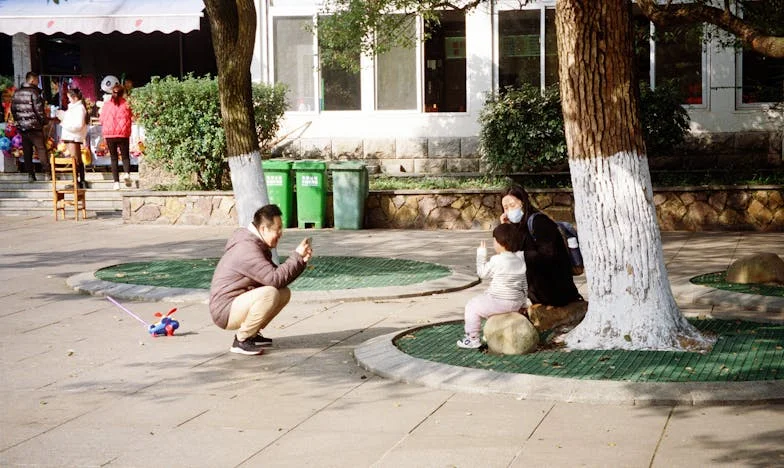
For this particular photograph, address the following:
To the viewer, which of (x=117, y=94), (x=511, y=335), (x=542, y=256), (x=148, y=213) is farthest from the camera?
(x=117, y=94)

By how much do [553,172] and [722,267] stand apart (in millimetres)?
5767

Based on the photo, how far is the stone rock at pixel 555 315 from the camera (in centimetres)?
916

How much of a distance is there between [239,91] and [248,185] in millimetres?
1043

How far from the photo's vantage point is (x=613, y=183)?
8305 millimetres

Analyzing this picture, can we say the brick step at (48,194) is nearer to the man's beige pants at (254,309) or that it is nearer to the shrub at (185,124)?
the shrub at (185,124)

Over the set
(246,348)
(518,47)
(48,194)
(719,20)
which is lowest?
(246,348)

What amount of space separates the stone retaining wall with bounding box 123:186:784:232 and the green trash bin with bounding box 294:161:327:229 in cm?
37

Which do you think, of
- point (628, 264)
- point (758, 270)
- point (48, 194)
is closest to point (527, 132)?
point (758, 270)

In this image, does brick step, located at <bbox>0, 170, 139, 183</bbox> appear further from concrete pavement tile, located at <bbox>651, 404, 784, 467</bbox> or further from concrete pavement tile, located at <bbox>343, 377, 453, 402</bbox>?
concrete pavement tile, located at <bbox>651, 404, 784, 467</bbox>

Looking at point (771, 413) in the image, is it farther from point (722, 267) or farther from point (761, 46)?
point (722, 267)

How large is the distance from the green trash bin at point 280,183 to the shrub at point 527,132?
3.46 m

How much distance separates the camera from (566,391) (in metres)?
7.10

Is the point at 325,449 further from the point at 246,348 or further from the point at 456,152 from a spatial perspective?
the point at 456,152

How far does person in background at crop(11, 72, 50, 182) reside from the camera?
2200cm
